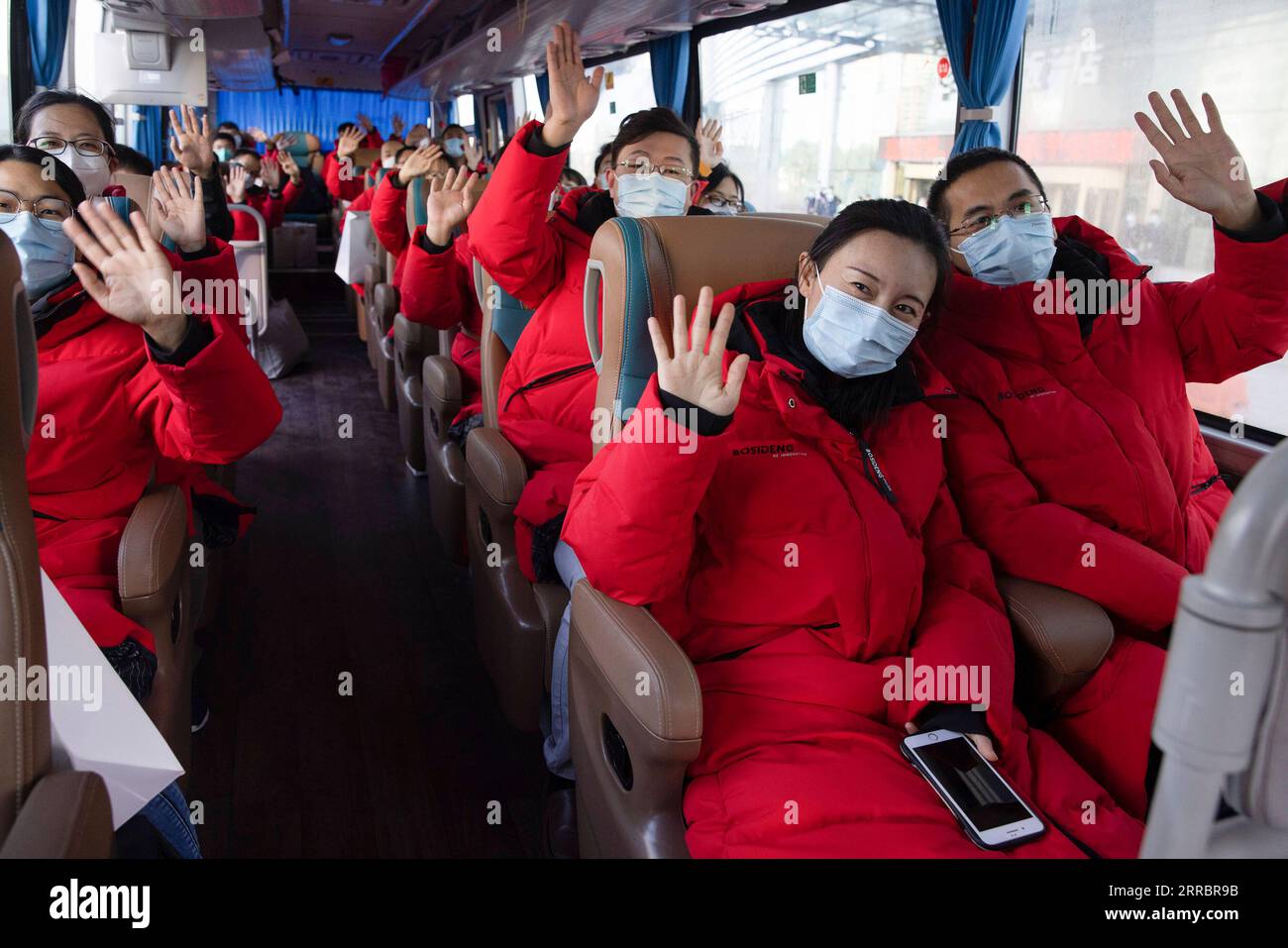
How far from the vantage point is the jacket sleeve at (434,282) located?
355 centimetres

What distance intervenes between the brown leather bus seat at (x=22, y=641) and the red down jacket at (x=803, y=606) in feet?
2.60

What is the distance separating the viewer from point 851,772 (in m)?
1.46

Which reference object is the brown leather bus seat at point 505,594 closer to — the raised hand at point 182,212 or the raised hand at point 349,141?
the raised hand at point 182,212

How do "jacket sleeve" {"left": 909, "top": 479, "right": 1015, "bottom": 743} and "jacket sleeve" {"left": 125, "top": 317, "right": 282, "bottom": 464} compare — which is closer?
"jacket sleeve" {"left": 909, "top": 479, "right": 1015, "bottom": 743}

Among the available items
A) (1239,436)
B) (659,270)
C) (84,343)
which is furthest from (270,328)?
(1239,436)

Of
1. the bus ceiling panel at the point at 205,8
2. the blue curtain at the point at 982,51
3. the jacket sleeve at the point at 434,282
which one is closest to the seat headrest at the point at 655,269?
the jacket sleeve at the point at 434,282

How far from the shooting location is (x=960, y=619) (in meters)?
1.71

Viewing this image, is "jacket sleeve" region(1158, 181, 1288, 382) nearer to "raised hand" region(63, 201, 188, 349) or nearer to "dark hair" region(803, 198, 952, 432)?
"dark hair" region(803, 198, 952, 432)

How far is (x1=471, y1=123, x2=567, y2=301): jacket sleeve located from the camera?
99.7 inches

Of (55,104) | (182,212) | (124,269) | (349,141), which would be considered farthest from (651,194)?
(349,141)

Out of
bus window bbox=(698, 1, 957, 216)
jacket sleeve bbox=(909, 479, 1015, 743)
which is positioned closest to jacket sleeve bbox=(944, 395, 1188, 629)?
jacket sleeve bbox=(909, 479, 1015, 743)

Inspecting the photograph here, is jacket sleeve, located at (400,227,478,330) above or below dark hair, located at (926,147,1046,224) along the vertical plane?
below

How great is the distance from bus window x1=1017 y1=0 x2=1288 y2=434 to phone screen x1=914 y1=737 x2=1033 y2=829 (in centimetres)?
193
